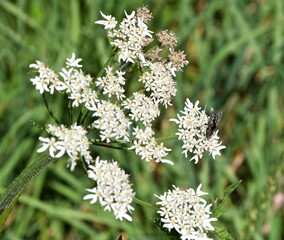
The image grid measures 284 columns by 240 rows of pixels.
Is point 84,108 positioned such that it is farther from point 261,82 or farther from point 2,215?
point 261,82

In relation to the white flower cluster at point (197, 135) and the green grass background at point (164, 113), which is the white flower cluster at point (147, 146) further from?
the green grass background at point (164, 113)

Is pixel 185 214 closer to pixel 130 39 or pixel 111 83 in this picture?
pixel 111 83

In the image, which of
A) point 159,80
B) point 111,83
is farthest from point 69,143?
point 159,80

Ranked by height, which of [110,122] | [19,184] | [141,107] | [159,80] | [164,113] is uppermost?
[164,113]

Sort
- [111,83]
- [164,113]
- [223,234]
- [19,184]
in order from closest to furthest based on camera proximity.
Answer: [19,184]
[223,234]
[111,83]
[164,113]

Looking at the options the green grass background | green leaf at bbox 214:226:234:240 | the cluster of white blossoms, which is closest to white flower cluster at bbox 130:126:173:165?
the cluster of white blossoms

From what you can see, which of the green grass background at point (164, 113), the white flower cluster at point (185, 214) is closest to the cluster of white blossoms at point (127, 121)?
the white flower cluster at point (185, 214)

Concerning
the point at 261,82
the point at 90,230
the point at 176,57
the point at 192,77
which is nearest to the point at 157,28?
the point at 192,77

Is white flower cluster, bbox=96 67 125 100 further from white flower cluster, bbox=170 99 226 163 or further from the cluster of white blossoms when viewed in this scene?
white flower cluster, bbox=170 99 226 163
